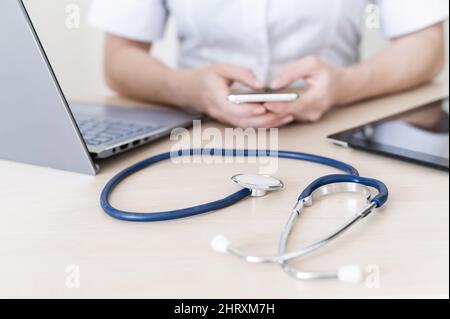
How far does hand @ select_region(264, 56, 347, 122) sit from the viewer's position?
585 mm

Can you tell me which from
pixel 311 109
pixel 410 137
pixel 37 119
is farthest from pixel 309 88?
pixel 37 119

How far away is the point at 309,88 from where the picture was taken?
62 centimetres

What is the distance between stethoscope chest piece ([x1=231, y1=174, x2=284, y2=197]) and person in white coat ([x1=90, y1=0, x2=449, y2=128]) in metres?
0.23

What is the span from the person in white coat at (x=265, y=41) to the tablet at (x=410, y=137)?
117mm

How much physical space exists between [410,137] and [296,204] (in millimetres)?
158

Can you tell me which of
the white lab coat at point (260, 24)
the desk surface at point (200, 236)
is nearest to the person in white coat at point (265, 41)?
the white lab coat at point (260, 24)

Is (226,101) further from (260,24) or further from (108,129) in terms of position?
(260,24)

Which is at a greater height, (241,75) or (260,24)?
(260,24)

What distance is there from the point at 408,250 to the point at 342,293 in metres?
0.06

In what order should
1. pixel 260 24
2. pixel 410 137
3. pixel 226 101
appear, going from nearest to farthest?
pixel 410 137, pixel 226 101, pixel 260 24

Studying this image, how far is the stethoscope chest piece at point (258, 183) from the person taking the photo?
0.41 meters

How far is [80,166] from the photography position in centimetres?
47

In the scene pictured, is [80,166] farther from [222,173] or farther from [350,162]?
[350,162]
